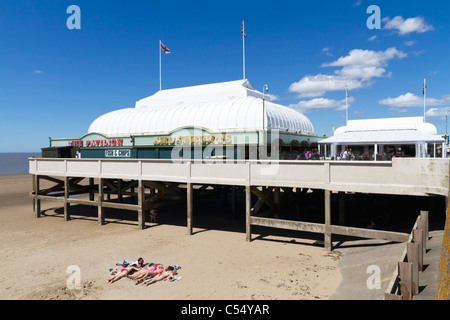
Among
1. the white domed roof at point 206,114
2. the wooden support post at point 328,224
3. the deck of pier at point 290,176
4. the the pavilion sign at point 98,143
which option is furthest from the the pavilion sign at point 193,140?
the wooden support post at point 328,224

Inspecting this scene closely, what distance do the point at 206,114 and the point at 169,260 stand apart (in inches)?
823

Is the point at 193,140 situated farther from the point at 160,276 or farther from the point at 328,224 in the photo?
the point at 160,276

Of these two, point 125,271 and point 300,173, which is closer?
point 125,271

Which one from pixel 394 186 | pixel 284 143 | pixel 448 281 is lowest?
pixel 448 281

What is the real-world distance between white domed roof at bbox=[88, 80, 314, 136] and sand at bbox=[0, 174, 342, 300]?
1151 cm

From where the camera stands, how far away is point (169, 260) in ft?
47.9

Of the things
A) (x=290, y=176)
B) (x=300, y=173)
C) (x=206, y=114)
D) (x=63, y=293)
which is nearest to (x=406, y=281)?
(x=300, y=173)

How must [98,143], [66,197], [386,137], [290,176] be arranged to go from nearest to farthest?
[290,176], [66,197], [386,137], [98,143]

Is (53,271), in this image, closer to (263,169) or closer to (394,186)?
(263,169)

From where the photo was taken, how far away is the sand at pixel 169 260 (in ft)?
37.2

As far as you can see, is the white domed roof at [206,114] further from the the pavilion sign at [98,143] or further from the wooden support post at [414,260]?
the wooden support post at [414,260]

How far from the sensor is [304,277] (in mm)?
12234

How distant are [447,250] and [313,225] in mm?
9796
